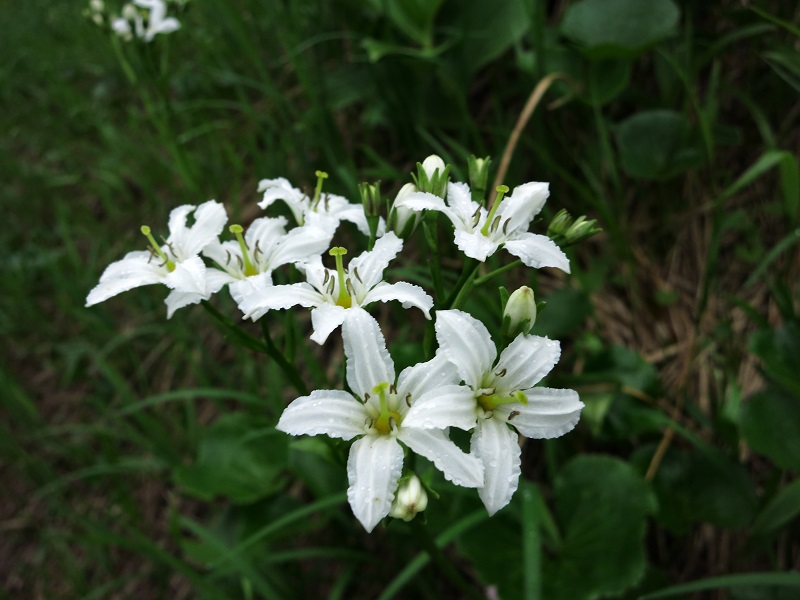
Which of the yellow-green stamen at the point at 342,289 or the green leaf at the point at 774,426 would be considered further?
the green leaf at the point at 774,426

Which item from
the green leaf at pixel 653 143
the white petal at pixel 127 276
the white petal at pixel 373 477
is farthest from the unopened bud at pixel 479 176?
the green leaf at pixel 653 143

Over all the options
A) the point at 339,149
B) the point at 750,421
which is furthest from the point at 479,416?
the point at 339,149

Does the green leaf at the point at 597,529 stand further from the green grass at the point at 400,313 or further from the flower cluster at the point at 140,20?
the flower cluster at the point at 140,20

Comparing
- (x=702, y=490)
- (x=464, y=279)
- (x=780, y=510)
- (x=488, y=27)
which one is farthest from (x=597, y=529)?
(x=488, y=27)

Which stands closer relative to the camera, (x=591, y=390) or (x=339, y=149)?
(x=591, y=390)

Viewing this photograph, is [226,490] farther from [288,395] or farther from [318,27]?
[318,27]

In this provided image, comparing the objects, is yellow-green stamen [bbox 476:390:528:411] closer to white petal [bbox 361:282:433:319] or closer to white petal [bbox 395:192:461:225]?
white petal [bbox 361:282:433:319]

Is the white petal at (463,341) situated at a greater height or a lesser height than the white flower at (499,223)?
lesser
